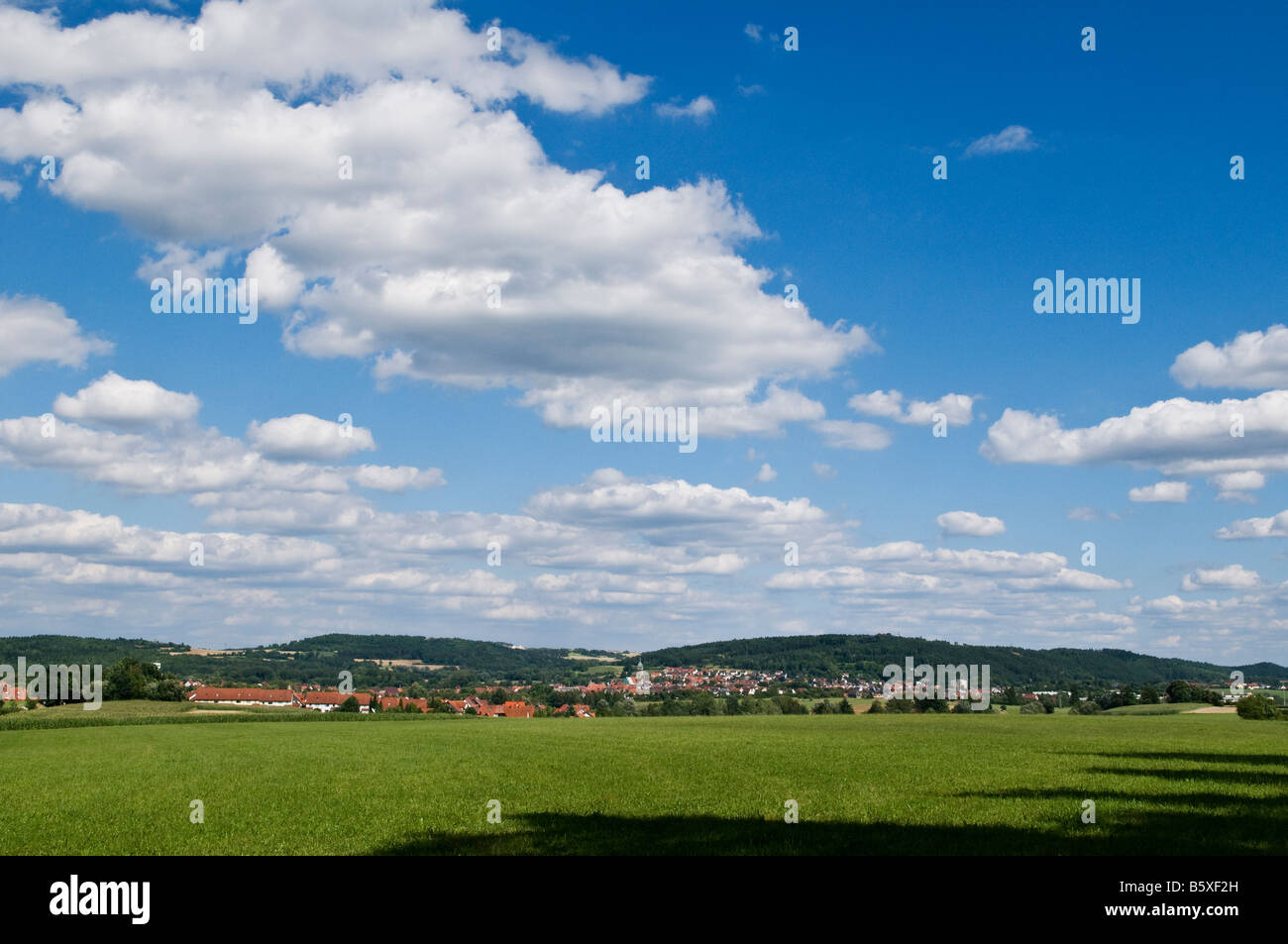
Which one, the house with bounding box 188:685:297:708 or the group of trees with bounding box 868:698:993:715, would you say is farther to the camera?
the house with bounding box 188:685:297:708

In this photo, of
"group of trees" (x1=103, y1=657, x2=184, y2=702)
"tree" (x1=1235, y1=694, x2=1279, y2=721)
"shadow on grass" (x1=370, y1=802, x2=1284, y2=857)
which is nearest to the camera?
"shadow on grass" (x1=370, y1=802, x2=1284, y2=857)

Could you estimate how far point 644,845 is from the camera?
21.0 metres

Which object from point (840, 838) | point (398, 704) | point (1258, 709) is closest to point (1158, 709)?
point (1258, 709)

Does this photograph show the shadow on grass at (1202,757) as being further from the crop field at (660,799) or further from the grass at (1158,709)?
the grass at (1158,709)

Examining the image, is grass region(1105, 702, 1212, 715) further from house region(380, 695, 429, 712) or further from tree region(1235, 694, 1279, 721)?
house region(380, 695, 429, 712)

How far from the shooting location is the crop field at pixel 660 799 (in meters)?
21.8

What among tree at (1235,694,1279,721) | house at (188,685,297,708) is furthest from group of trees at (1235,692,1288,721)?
house at (188,685,297,708)

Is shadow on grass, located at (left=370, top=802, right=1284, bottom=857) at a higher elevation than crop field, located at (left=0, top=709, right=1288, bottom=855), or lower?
higher

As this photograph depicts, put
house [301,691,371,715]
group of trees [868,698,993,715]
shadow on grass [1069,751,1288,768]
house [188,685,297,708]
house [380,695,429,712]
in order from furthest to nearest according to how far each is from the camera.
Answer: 1. house [188,685,297,708]
2. house [301,691,371,715]
3. house [380,695,429,712]
4. group of trees [868,698,993,715]
5. shadow on grass [1069,751,1288,768]

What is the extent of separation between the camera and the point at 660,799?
2928 centimetres

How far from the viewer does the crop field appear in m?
21.8

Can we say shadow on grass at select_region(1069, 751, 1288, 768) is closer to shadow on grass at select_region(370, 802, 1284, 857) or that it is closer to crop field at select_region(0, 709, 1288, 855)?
crop field at select_region(0, 709, 1288, 855)

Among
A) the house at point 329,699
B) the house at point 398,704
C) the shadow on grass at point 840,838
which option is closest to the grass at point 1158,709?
the house at point 398,704

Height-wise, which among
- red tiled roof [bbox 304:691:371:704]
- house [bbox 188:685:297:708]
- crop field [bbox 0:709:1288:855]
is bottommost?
red tiled roof [bbox 304:691:371:704]
